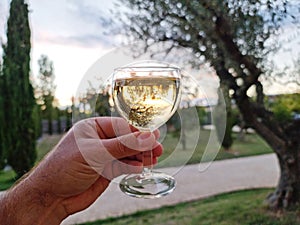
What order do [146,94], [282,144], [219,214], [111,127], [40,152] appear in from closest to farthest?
1. [146,94]
2. [111,127]
3. [40,152]
4. [219,214]
5. [282,144]

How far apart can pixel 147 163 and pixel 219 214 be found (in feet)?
2.35

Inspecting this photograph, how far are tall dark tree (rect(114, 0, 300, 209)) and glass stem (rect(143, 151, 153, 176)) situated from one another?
330 mm

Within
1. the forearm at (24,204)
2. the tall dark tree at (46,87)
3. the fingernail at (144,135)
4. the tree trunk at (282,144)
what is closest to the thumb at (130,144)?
the fingernail at (144,135)

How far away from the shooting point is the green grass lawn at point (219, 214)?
1.01 m

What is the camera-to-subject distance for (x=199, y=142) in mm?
534

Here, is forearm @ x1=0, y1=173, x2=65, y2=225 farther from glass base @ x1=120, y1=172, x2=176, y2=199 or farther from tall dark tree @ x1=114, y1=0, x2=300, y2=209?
tall dark tree @ x1=114, y1=0, x2=300, y2=209

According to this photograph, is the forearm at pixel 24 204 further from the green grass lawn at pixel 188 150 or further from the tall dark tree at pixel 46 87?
the tall dark tree at pixel 46 87

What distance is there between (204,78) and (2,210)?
38 centimetres

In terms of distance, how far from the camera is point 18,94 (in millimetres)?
847

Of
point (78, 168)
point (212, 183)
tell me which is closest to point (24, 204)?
point (78, 168)

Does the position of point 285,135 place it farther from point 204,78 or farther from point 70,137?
→ point 70,137

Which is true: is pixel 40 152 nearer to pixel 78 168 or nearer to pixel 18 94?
pixel 18 94

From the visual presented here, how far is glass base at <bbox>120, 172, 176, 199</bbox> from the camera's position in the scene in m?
0.46

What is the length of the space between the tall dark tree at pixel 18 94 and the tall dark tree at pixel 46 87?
0.10ft
